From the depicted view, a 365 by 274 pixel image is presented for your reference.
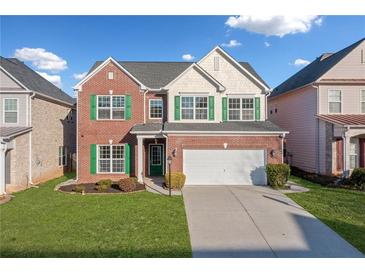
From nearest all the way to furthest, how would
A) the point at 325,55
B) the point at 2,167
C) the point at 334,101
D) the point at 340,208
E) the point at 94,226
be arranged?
the point at 94,226 → the point at 340,208 → the point at 2,167 → the point at 334,101 → the point at 325,55

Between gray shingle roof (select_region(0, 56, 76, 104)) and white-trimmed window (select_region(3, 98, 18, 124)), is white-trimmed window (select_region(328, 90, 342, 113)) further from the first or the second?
white-trimmed window (select_region(3, 98, 18, 124))

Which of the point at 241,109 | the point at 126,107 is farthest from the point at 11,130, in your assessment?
the point at 241,109

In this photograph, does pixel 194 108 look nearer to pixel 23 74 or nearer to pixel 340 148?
pixel 340 148

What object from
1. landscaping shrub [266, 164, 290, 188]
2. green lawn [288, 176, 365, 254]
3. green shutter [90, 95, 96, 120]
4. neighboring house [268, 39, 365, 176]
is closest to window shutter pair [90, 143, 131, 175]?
green shutter [90, 95, 96, 120]

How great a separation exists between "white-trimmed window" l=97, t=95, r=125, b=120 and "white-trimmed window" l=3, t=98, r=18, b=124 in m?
4.68

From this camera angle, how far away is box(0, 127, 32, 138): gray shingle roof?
14.0 metres

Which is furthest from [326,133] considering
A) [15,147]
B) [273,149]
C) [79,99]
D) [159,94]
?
[15,147]

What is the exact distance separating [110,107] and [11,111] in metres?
5.65

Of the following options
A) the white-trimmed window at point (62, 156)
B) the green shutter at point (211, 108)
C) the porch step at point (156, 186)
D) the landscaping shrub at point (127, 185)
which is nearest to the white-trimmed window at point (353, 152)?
the green shutter at point (211, 108)

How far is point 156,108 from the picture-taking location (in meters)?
17.4

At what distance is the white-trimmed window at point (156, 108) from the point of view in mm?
17375

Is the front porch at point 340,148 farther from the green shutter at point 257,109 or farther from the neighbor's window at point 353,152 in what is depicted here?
the green shutter at point 257,109

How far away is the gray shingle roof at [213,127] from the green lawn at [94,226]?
430 centimetres

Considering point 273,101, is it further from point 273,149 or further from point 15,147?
point 15,147
